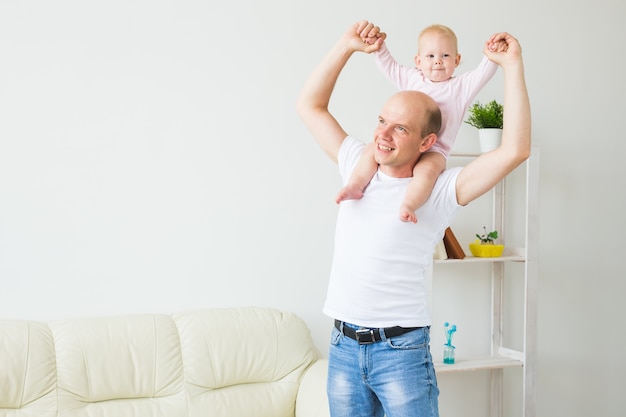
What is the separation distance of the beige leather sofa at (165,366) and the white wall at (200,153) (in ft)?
0.73

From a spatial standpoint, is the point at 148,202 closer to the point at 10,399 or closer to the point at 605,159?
the point at 10,399

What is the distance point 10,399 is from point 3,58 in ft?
4.43

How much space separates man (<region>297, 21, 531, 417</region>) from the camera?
1.89 metres

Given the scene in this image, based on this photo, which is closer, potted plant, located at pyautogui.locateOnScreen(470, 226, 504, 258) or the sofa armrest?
the sofa armrest

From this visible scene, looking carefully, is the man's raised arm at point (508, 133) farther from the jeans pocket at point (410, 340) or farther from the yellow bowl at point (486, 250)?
the yellow bowl at point (486, 250)

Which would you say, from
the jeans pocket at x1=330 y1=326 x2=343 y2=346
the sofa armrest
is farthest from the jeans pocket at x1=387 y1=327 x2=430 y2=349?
the sofa armrest

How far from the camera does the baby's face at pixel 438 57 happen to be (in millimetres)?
2293

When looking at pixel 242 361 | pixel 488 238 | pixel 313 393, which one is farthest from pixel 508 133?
pixel 488 238

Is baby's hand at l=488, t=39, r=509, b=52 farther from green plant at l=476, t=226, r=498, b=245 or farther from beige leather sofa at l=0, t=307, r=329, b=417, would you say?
green plant at l=476, t=226, r=498, b=245

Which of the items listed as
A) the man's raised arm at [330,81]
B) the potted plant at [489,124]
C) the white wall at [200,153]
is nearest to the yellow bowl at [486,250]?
the white wall at [200,153]

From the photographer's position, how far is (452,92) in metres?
2.20

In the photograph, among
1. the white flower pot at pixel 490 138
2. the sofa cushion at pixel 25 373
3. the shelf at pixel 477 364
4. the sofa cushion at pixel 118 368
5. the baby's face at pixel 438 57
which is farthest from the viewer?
the white flower pot at pixel 490 138

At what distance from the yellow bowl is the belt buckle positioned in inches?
76.6

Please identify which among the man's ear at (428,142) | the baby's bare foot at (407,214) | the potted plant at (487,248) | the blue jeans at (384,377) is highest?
the man's ear at (428,142)
